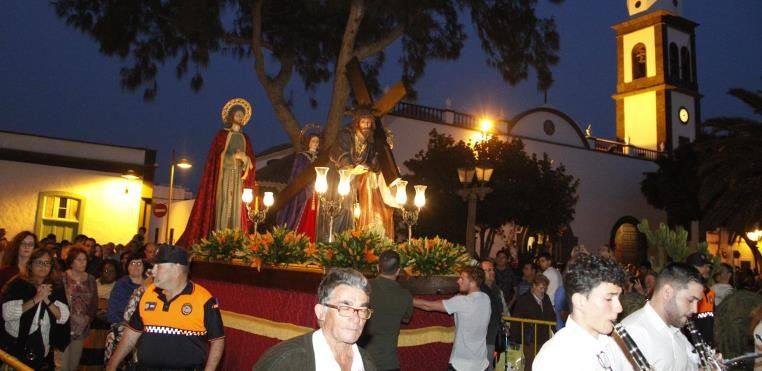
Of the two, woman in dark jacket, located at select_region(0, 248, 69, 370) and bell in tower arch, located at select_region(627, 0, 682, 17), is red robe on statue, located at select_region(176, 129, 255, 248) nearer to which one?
woman in dark jacket, located at select_region(0, 248, 69, 370)

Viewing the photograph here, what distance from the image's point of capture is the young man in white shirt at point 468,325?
6.11 meters

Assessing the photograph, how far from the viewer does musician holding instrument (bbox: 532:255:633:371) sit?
279 cm

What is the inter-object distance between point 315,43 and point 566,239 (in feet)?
62.8

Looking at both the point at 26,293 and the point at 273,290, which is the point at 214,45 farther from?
the point at 26,293

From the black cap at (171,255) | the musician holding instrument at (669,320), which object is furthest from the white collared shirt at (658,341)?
the black cap at (171,255)

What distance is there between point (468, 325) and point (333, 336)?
11.9 ft

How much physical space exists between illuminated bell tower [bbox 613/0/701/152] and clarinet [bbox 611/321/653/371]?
38.5 meters

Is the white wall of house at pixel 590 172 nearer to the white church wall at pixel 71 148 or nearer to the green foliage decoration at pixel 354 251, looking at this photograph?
the white church wall at pixel 71 148

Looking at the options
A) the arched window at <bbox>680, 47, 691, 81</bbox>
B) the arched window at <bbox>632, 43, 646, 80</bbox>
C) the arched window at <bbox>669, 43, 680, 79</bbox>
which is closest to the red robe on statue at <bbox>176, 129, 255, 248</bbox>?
the arched window at <bbox>632, 43, 646, 80</bbox>

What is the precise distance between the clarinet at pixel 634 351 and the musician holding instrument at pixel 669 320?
0.79 meters

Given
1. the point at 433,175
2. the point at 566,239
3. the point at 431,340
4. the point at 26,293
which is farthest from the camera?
the point at 566,239

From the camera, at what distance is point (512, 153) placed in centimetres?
2488

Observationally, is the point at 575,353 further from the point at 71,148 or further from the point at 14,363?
the point at 71,148

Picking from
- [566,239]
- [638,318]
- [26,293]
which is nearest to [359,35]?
[26,293]
